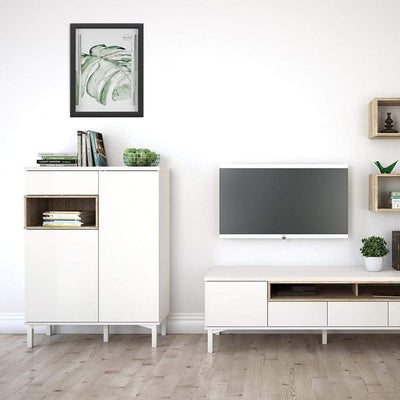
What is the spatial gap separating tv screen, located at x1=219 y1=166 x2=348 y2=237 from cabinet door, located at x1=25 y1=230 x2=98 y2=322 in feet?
3.28

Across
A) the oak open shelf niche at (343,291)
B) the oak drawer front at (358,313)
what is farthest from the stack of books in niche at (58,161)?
the oak drawer front at (358,313)

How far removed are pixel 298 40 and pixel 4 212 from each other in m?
2.57

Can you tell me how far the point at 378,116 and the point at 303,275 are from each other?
4.44 ft

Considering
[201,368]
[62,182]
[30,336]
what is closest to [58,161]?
[62,182]

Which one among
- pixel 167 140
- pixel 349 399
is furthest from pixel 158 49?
pixel 349 399

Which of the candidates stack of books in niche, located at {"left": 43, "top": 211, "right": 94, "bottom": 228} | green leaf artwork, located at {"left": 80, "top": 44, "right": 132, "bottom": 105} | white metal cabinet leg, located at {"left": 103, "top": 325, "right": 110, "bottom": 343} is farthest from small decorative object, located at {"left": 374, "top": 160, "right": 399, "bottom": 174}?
white metal cabinet leg, located at {"left": 103, "top": 325, "right": 110, "bottom": 343}

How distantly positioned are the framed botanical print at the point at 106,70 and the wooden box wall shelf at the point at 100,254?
655 mm

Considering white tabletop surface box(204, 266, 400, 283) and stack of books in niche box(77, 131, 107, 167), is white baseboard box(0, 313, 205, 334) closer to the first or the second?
white tabletop surface box(204, 266, 400, 283)

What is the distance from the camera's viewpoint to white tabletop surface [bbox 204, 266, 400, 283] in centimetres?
386

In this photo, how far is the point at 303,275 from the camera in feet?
12.9

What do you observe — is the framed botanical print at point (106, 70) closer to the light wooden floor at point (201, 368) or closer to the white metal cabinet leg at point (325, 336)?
the light wooden floor at point (201, 368)

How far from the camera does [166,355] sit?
12.5 feet

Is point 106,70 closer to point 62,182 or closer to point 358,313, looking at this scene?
point 62,182

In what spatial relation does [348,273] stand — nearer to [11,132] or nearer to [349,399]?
[349,399]
